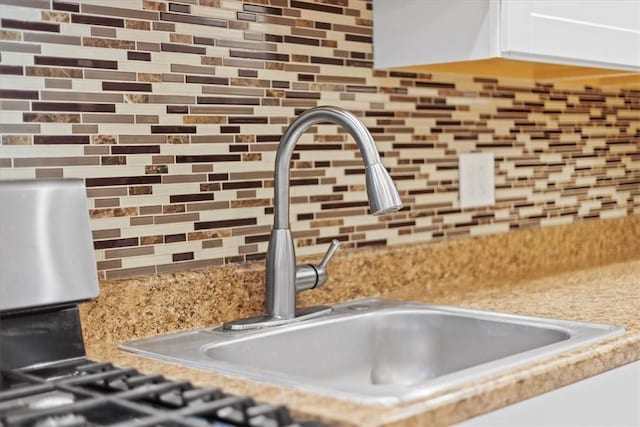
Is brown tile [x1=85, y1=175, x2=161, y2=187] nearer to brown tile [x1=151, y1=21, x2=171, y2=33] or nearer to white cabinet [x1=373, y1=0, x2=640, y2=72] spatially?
brown tile [x1=151, y1=21, x2=171, y2=33]

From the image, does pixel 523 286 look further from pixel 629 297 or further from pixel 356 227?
pixel 356 227

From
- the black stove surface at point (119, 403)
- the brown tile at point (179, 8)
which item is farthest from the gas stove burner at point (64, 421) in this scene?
the brown tile at point (179, 8)

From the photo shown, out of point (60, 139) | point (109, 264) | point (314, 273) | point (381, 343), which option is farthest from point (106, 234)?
point (381, 343)

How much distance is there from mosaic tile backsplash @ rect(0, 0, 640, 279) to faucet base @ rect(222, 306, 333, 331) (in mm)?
128

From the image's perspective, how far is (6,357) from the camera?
1.17m

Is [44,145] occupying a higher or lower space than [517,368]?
higher

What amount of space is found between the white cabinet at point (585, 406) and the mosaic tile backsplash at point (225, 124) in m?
0.62

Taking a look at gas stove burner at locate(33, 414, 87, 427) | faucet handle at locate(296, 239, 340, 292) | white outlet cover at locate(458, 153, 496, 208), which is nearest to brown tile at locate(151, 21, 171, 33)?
faucet handle at locate(296, 239, 340, 292)

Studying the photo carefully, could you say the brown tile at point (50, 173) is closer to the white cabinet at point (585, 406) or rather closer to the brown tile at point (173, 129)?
the brown tile at point (173, 129)

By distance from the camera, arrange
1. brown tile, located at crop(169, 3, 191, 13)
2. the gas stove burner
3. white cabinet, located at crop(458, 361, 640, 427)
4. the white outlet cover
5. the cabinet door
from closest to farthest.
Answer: the gas stove burner < white cabinet, located at crop(458, 361, 640, 427) < brown tile, located at crop(169, 3, 191, 13) < the cabinet door < the white outlet cover

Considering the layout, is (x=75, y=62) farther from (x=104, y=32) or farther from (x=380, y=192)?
(x=380, y=192)

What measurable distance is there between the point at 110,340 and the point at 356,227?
61 centimetres

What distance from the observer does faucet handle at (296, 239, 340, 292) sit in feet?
4.97

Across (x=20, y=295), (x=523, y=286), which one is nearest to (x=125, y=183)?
(x=20, y=295)
